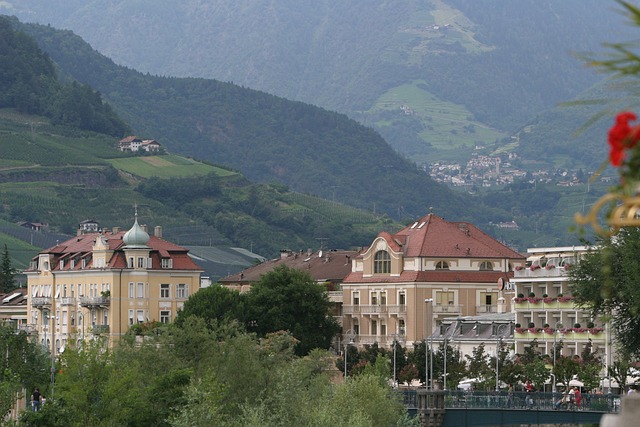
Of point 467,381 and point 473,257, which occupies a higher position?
point 473,257

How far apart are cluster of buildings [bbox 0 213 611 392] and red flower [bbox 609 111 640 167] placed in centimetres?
11058

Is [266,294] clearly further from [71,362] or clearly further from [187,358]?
[71,362]

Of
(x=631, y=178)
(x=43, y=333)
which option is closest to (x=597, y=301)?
(x=631, y=178)

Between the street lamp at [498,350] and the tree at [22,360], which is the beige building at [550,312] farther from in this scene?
the tree at [22,360]

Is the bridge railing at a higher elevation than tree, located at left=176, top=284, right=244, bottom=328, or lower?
lower

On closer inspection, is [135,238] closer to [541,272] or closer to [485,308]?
[485,308]

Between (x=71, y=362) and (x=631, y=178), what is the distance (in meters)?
77.8

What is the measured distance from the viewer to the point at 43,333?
165m

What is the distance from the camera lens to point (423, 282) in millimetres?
147625

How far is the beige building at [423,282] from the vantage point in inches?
5787

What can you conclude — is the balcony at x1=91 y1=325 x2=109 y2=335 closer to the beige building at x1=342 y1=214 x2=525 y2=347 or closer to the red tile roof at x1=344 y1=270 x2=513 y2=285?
the beige building at x1=342 y1=214 x2=525 y2=347

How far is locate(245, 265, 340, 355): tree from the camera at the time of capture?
473 ft

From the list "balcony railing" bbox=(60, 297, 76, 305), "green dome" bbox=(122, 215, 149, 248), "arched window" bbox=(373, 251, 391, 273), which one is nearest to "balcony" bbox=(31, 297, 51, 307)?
"balcony railing" bbox=(60, 297, 76, 305)

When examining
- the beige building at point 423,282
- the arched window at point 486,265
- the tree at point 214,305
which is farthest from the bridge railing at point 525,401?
the arched window at point 486,265
